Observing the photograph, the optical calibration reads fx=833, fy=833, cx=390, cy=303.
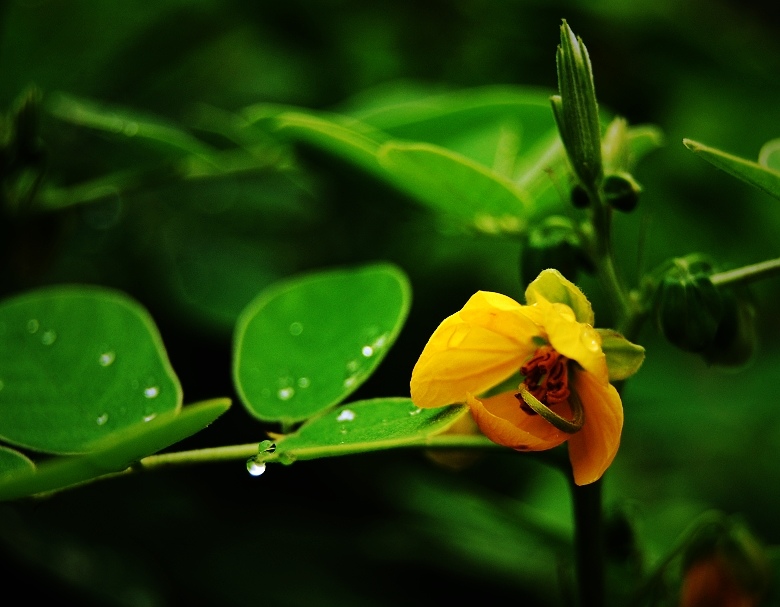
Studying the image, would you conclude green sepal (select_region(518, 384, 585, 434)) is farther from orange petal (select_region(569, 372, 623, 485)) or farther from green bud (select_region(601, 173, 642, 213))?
green bud (select_region(601, 173, 642, 213))

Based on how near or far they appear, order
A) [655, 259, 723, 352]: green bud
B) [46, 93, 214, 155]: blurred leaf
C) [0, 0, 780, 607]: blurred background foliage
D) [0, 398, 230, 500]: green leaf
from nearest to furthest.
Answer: [0, 398, 230, 500]: green leaf → [655, 259, 723, 352]: green bud → [46, 93, 214, 155]: blurred leaf → [0, 0, 780, 607]: blurred background foliage

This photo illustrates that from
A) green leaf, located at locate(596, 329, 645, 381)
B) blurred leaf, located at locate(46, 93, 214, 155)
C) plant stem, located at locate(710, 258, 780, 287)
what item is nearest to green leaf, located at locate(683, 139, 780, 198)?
plant stem, located at locate(710, 258, 780, 287)

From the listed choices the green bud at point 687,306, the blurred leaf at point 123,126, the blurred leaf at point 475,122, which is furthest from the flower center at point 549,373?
the blurred leaf at point 123,126

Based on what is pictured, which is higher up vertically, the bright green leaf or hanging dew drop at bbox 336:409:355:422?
the bright green leaf

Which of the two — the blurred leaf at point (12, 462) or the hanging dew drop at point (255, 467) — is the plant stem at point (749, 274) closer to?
the hanging dew drop at point (255, 467)

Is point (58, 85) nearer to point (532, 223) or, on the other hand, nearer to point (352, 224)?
point (352, 224)

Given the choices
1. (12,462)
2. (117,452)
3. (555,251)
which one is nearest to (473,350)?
(555,251)

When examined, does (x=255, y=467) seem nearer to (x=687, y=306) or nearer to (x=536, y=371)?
(x=536, y=371)
